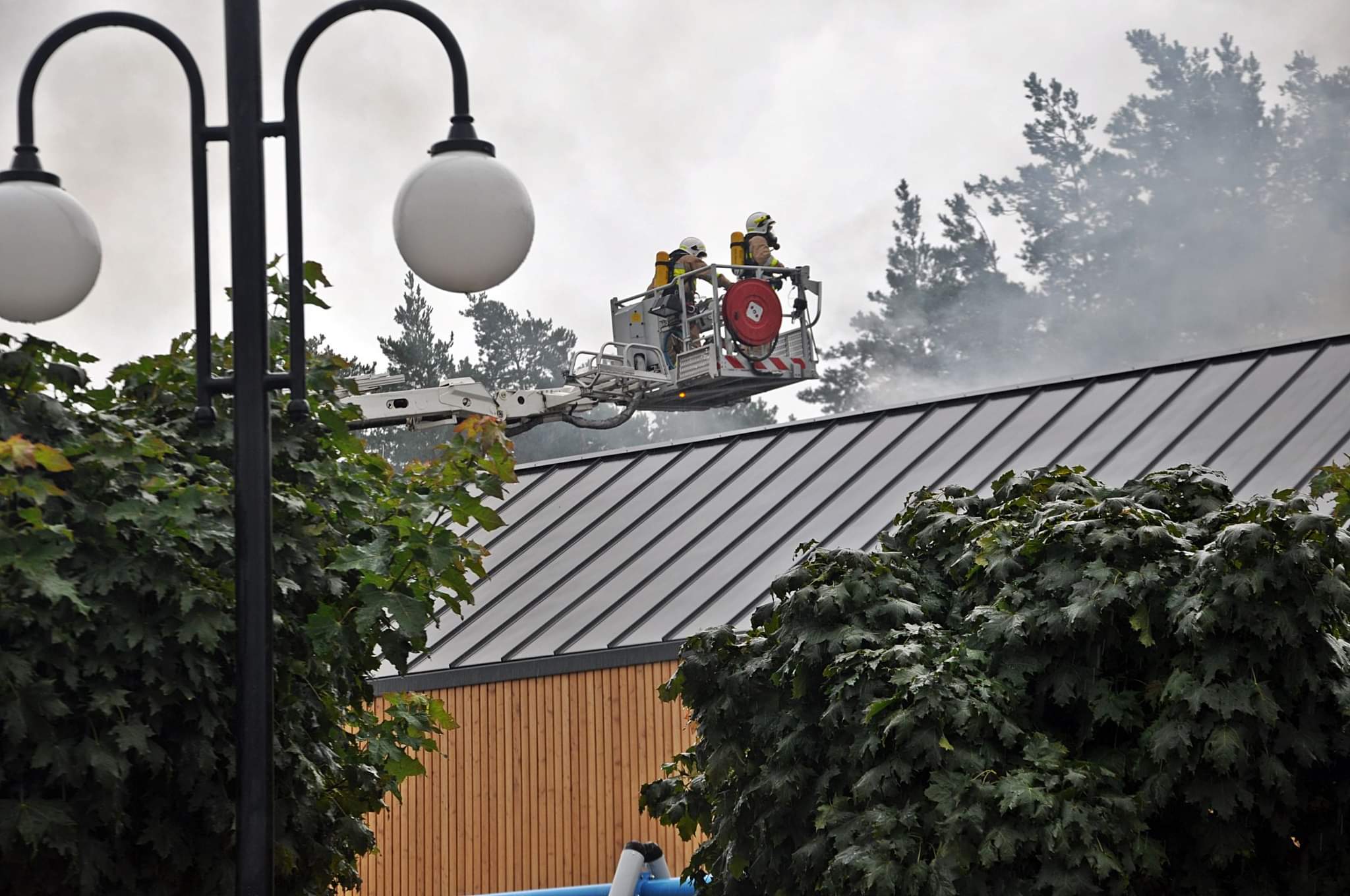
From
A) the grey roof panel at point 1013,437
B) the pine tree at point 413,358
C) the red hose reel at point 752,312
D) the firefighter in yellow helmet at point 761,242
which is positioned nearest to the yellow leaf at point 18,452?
the grey roof panel at point 1013,437

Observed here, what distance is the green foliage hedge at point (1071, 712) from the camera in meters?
5.07

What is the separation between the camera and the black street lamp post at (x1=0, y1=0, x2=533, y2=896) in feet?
11.6

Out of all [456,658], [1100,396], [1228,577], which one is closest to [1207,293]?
[1100,396]

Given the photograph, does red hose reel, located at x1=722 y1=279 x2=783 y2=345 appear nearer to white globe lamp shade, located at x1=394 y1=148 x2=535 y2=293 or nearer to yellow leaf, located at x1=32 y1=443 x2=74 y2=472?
yellow leaf, located at x1=32 y1=443 x2=74 y2=472

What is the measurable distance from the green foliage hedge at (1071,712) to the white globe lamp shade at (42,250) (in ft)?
10.2

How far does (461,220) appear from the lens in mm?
3619

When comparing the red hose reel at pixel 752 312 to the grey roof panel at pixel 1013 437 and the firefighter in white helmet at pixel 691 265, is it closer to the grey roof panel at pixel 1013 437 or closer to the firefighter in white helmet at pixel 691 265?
the firefighter in white helmet at pixel 691 265

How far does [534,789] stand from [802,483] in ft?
11.3

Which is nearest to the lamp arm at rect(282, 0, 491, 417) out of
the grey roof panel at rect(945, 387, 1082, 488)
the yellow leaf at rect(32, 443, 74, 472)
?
the yellow leaf at rect(32, 443, 74, 472)

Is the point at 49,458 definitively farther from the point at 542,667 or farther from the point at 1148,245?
the point at 1148,245

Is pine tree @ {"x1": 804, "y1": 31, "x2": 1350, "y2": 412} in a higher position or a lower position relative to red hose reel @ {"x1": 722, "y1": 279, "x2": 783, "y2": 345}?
higher

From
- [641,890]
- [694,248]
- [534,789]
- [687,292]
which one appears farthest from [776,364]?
[641,890]

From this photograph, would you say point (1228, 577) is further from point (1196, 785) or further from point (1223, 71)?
point (1223, 71)

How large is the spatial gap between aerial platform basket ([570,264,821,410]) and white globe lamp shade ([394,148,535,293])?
12.9m
